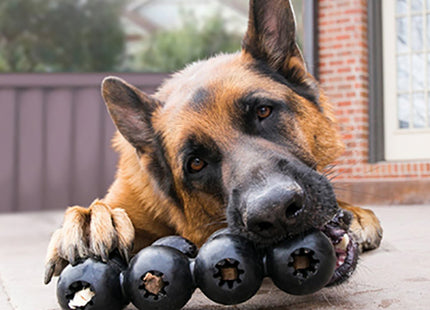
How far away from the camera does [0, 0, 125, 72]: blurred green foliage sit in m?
15.6

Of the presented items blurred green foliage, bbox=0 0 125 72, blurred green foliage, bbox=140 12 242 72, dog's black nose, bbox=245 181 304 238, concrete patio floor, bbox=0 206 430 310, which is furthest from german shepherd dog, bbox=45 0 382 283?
blurred green foliage, bbox=140 12 242 72

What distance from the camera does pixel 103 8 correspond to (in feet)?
57.1

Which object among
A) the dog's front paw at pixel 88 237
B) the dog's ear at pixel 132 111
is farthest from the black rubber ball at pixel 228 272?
the dog's ear at pixel 132 111

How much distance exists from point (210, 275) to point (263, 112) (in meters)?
0.87

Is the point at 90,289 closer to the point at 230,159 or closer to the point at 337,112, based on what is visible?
the point at 230,159

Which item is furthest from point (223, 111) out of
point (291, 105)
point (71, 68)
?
point (71, 68)

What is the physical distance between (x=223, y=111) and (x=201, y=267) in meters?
0.80

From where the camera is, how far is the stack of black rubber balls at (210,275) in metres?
1.54

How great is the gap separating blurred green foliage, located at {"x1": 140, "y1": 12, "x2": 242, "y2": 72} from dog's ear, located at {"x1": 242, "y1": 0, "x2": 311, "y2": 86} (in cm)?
1386

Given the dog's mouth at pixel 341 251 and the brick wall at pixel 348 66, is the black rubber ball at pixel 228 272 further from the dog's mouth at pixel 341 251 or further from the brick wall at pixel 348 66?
the brick wall at pixel 348 66

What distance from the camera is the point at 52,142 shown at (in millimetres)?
8430

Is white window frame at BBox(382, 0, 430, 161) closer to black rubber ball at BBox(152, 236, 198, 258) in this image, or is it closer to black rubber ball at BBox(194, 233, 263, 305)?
black rubber ball at BBox(152, 236, 198, 258)

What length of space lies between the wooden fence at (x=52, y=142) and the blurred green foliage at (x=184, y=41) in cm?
778

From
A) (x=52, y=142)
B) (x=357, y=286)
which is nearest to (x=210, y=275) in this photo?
(x=357, y=286)
